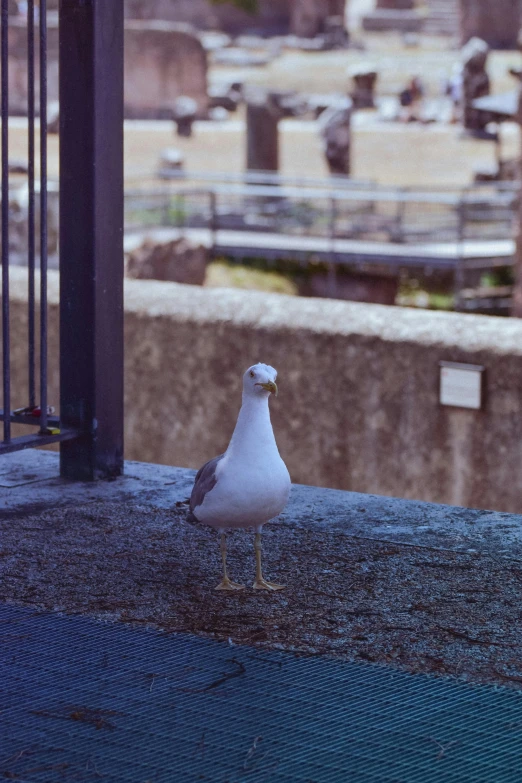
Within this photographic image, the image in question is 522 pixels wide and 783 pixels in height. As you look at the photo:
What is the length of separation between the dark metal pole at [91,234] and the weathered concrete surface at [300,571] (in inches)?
7.7

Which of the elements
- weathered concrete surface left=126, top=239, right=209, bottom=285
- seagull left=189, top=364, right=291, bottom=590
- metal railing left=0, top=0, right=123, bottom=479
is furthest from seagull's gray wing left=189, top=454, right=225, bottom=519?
weathered concrete surface left=126, top=239, right=209, bottom=285

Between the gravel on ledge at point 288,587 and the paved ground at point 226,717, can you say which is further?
the gravel on ledge at point 288,587

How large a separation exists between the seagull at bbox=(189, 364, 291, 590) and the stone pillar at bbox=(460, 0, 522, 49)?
1565 inches

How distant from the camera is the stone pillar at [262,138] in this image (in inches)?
869

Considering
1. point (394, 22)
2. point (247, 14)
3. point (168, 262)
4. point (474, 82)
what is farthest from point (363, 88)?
point (168, 262)

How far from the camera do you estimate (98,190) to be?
14.3 feet

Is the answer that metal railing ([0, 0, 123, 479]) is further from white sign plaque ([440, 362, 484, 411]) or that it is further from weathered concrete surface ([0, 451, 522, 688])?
white sign plaque ([440, 362, 484, 411])

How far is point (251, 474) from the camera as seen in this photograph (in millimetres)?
3221

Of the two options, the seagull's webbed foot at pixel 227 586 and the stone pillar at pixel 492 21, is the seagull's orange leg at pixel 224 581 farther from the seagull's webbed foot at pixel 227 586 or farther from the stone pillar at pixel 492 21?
the stone pillar at pixel 492 21

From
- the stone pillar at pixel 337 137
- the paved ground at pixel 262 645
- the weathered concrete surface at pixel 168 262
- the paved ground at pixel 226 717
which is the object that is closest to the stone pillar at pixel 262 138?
the stone pillar at pixel 337 137

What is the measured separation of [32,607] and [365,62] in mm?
38326

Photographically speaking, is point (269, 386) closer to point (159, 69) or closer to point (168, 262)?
point (168, 262)

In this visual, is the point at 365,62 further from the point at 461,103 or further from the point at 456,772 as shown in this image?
the point at 456,772

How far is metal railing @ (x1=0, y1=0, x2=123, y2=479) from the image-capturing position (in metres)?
4.27
